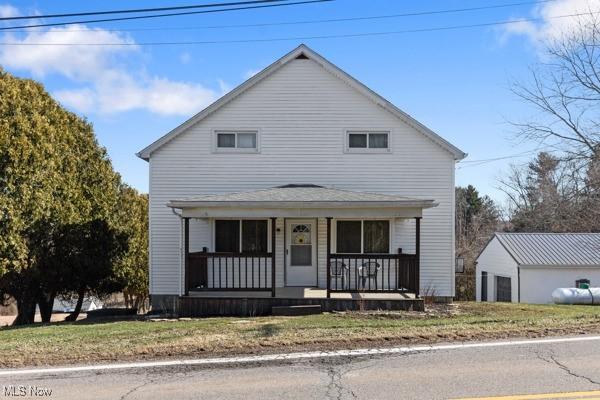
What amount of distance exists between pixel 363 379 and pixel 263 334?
11.0 feet

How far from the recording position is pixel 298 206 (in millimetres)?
14023

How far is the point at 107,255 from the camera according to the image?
20.8 meters

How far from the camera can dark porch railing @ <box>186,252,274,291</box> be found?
14.1m

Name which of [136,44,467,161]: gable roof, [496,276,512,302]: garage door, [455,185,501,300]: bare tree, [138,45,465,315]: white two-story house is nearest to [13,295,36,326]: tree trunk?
[138,45,465,315]: white two-story house

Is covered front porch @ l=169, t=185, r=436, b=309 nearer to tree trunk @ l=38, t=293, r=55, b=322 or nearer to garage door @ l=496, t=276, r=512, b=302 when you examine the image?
tree trunk @ l=38, t=293, r=55, b=322

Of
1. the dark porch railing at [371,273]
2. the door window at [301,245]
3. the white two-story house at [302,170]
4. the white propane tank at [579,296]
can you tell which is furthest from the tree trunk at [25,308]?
the white propane tank at [579,296]

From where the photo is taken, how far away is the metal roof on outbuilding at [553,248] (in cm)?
2605

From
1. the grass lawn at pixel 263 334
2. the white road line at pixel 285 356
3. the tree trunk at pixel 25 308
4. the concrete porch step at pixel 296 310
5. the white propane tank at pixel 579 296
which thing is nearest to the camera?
the white road line at pixel 285 356

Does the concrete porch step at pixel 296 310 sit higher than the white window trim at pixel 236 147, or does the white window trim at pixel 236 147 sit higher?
the white window trim at pixel 236 147

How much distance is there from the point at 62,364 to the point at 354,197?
336 inches

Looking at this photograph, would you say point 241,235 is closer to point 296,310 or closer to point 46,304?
point 296,310

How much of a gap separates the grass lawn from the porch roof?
2751mm

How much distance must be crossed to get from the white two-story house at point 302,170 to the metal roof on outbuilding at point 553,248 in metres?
11.7

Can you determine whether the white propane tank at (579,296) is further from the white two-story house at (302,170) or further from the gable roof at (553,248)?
the white two-story house at (302,170)
